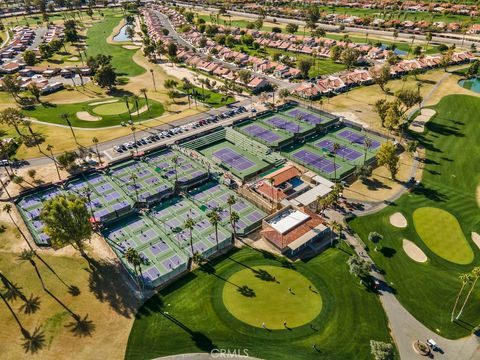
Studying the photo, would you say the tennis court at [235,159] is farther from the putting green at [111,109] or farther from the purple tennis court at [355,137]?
the putting green at [111,109]

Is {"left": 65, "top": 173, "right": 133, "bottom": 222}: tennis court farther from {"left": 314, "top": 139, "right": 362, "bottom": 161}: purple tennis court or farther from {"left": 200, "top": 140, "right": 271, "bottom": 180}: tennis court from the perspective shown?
{"left": 314, "top": 139, "right": 362, "bottom": 161}: purple tennis court

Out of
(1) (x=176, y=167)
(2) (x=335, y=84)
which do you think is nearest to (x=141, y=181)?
(1) (x=176, y=167)

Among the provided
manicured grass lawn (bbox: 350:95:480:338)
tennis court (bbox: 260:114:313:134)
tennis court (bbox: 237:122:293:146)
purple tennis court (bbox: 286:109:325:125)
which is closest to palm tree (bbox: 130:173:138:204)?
tennis court (bbox: 237:122:293:146)

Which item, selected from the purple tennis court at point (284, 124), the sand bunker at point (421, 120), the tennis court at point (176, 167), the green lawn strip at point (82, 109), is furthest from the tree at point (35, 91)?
the sand bunker at point (421, 120)

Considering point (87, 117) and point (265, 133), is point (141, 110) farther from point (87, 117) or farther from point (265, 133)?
point (265, 133)

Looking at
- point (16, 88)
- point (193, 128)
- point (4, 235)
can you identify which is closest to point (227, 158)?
point (193, 128)
